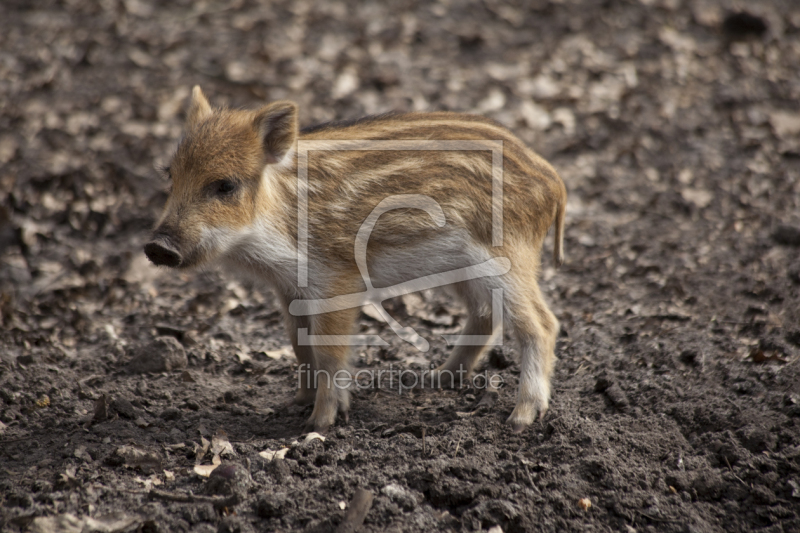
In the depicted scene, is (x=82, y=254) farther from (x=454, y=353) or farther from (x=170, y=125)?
(x=454, y=353)

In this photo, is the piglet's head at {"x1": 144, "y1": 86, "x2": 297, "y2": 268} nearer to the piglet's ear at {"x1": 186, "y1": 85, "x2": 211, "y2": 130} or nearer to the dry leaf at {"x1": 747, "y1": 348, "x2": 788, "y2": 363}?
the piglet's ear at {"x1": 186, "y1": 85, "x2": 211, "y2": 130}

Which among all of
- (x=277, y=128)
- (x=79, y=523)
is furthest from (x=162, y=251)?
(x=79, y=523)

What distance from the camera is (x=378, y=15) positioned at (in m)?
8.55

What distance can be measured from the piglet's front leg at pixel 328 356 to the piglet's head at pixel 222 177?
25.9 inches

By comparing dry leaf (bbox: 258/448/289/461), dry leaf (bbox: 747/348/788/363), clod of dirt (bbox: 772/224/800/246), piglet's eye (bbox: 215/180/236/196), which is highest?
piglet's eye (bbox: 215/180/236/196)

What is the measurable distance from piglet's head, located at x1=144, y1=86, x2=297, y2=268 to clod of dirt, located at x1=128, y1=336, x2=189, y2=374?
99 cm

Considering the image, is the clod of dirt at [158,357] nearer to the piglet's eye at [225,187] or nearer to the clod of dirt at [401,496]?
the piglet's eye at [225,187]

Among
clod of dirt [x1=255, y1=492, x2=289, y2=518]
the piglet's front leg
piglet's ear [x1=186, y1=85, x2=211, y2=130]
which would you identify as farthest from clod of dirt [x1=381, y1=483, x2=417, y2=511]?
piglet's ear [x1=186, y1=85, x2=211, y2=130]

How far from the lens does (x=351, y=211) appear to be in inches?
155

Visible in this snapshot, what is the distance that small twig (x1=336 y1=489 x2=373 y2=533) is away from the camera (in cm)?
286

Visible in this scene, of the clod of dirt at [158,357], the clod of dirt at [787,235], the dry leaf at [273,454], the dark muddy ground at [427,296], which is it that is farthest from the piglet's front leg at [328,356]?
the clod of dirt at [787,235]

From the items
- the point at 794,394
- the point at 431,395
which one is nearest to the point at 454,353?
the point at 431,395

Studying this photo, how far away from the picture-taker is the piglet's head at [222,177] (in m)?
3.65

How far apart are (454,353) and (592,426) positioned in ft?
3.68
